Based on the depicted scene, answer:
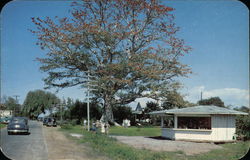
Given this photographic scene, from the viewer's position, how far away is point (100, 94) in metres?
37.0

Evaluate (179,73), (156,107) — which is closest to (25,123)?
(179,73)

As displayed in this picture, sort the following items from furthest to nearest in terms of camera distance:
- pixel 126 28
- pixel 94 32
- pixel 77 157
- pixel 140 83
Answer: pixel 140 83 → pixel 126 28 → pixel 94 32 → pixel 77 157

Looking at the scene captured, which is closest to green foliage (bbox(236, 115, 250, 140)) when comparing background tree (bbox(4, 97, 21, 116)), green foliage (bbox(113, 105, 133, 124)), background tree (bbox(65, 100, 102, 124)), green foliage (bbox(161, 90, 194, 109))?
green foliage (bbox(161, 90, 194, 109))

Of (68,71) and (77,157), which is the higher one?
(68,71)

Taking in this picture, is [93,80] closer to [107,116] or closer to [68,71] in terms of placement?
[68,71]

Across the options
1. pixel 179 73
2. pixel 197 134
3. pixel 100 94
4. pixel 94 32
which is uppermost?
pixel 94 32

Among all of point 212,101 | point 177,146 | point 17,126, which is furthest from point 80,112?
point 177,146

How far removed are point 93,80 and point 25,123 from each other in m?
10.7

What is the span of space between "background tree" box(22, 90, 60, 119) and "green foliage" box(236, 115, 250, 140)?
1947 cm

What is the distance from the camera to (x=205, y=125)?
23906mm

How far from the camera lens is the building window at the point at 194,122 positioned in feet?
78.3

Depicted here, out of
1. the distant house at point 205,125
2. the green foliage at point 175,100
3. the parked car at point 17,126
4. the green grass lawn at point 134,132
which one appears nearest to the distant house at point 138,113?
the green foliage at point 175,100

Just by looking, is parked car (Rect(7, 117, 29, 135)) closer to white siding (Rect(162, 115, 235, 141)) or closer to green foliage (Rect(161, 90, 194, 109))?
white siding (Rect(162, 115, 235, 141))

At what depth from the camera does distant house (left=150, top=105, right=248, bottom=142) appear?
22750mm
